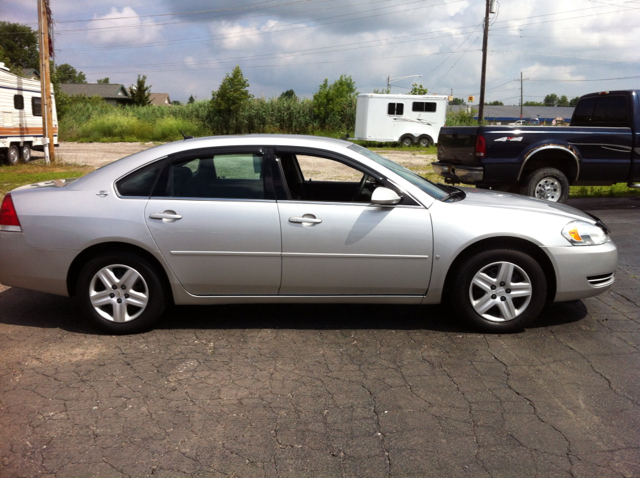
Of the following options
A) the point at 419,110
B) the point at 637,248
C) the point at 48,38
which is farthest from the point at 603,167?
the point at 419,110

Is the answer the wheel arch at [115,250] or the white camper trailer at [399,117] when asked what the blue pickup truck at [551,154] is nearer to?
the wheel arch at [115,250]

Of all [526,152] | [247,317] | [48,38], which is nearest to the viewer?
[247,317]

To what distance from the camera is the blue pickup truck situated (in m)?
10.5

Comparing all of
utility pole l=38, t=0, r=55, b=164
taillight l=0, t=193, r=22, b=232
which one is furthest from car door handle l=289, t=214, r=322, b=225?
utility pole l=38, t=0, r=55, b=164

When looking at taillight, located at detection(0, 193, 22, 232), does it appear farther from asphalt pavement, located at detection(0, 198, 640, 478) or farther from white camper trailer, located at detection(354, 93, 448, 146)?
white camper trailer, located at detection(354, 93, 448, 146)

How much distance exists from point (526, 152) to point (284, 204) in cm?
703

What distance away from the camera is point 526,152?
34.6 feet

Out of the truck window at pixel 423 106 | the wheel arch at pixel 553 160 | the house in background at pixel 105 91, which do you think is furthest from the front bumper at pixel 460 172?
the house in background at pixel 105 91

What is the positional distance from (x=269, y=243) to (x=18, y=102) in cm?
2049

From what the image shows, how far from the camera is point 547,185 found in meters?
10.9

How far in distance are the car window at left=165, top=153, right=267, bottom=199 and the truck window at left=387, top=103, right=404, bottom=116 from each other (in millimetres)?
28328

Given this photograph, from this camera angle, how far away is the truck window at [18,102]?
846 inches

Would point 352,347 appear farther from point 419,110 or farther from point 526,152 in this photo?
point 419,110

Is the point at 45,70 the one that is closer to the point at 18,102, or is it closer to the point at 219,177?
the point at 18,102
